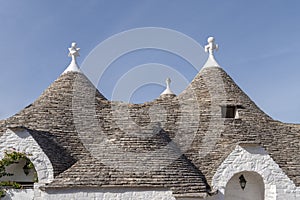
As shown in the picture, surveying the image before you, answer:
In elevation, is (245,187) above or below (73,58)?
below

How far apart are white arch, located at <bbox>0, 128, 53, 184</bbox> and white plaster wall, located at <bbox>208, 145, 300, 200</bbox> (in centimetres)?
454

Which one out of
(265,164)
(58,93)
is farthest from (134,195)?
(58,93)

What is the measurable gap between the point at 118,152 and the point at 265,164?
4102mm

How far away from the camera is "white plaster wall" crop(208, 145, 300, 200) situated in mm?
11938

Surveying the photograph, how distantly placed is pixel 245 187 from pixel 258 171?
2.99 feet

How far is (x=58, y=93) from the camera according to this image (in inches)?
560

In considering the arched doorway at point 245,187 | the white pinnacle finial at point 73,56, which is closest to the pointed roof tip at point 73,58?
the white pinnacle finial at point 73,56

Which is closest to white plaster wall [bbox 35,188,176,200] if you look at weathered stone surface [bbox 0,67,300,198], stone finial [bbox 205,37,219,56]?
weathered stone surface [bbox 0,67,300,198]

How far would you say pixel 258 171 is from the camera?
11984 millimetres

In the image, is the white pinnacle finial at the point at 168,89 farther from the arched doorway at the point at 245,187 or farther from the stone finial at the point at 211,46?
the arched doorway at the point at 245,187

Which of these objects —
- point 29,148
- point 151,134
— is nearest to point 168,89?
point 151,134

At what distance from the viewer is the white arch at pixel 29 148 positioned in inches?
452

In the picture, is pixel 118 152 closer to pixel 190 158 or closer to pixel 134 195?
pixel 134 195

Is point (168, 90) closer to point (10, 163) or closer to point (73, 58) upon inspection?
point (73, 58)
